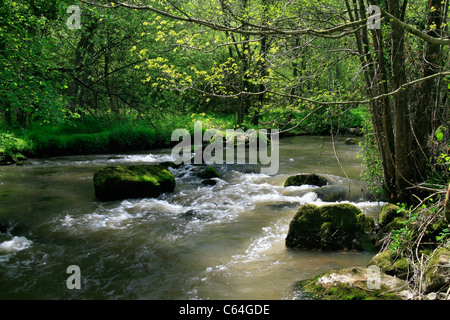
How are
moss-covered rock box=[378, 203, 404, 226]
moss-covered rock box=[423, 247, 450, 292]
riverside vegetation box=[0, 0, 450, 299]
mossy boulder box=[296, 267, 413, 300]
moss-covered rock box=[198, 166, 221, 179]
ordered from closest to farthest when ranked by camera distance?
1. moss-covered rock box=[423, 247, 450, 292]
2. mossy boulder box=[296, 267, 413, 300]
3. riverside vegetation box=[0, 0, 450, 299]
4. moss-covered rock box=[378, 203, 404, 226]
5. moss-covered rock box=[198, 166, 221, 179]

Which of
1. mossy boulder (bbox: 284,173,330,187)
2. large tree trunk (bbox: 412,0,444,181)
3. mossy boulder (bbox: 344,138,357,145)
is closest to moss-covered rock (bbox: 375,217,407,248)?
large tree trunk (bbox: 412,0,444,181)

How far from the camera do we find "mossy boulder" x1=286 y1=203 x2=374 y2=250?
5.97 m

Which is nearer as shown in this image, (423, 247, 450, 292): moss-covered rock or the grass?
(423, 247, 450, 292): moss-covered rock

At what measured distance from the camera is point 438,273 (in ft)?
12.6

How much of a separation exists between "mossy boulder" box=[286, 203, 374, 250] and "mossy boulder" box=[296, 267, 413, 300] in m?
1.54

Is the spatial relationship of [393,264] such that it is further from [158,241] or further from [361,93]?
[158,241]

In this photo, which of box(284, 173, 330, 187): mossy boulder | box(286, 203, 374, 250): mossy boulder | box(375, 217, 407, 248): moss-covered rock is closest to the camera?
box(375, 217, 407, 248): moss-covered rock

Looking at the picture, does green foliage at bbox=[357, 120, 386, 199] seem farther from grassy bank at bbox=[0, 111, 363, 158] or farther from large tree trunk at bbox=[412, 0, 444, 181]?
grassy bank at bbox=[0, 111, 363, 158]

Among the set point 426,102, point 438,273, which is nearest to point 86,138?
point 426,102

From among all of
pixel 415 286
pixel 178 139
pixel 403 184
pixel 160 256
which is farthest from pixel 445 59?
pixel 178 139

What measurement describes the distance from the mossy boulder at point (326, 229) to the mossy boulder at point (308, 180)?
3.99 m

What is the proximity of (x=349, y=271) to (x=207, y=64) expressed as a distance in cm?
2056

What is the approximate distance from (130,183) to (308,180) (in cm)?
544

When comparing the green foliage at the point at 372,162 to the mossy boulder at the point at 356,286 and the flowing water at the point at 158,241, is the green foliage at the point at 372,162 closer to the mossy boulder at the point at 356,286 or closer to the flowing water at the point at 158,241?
the flowing water at the point at 158,241
